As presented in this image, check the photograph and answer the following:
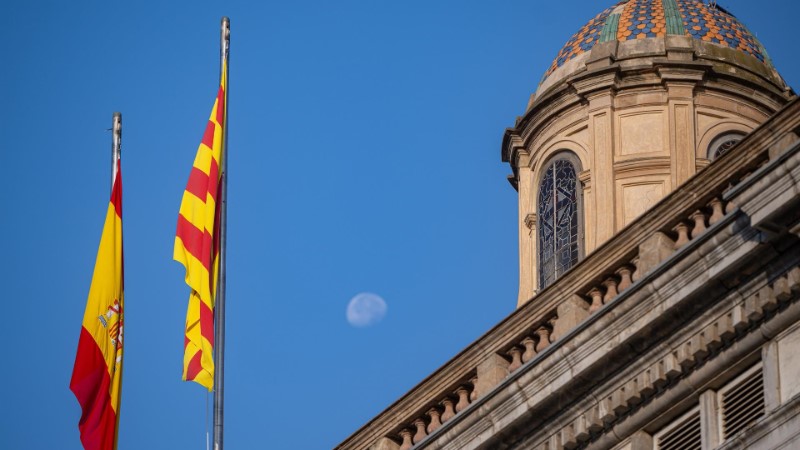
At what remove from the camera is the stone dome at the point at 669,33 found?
32844 mm

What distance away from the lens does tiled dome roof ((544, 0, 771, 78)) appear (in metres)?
33.0

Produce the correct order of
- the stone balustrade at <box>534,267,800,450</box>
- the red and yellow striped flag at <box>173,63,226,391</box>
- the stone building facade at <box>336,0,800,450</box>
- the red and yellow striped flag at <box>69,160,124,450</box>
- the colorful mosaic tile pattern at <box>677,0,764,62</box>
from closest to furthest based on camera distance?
1. the stone building facade at <box>336,0,800,450</box>
2. the stone balustrade at <box>534,267,800,450</box>
3. the red and yellow striped flag at <box>69,160,124,450</box>
4. the red and yellow striped flag at <box>173,63,226,391</box>
5. the colorful mosaic tile pattern at <box>677,0,764,62</box>

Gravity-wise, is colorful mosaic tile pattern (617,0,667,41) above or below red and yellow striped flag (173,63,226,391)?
above

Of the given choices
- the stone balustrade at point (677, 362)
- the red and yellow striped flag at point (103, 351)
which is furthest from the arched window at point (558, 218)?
the stone balustrade at point (677, 362)

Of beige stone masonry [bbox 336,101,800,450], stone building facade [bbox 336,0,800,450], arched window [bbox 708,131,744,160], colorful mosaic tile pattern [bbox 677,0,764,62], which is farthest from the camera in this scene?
colorful mosaic tile pattern [bbox 677,0,764,62]

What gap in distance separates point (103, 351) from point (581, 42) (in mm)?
10095

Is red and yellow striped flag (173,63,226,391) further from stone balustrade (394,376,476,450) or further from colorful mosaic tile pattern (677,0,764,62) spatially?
colorful mosaic tile pattern (677,0,764,62)

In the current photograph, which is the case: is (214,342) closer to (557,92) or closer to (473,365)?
(473,365)

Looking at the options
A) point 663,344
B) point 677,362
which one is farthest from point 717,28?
point 677,362

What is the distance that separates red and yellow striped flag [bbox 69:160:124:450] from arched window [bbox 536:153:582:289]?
6.90 meters

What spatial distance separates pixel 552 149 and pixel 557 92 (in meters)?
0.85

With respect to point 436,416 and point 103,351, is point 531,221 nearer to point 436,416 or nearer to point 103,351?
point 103,351

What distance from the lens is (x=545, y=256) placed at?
32.2m

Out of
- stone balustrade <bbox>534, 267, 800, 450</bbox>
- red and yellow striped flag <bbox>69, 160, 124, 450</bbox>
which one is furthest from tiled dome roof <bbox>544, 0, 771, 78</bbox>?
stone balustrade <bbox>534, 267, 800, 450</bbox>
